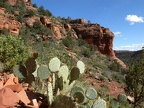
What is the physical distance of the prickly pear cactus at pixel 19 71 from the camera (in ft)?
21.4

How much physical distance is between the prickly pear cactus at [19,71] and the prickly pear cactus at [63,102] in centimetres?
177

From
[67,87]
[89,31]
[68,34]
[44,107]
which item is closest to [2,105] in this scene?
[44,107]

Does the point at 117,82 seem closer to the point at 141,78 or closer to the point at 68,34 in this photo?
the point at 68,34

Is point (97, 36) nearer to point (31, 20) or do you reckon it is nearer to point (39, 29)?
point (31, 20)

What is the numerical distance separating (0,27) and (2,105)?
2811cm

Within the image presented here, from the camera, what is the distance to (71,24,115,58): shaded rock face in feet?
181

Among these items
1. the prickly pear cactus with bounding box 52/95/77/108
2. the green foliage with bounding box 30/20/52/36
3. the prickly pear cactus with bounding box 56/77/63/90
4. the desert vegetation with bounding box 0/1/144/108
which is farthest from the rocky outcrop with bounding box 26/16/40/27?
the prickly pear cactus with bounding box 52/95/77/108

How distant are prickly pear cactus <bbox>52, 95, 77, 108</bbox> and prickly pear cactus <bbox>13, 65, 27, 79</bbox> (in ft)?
5.82

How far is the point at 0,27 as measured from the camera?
3152cm

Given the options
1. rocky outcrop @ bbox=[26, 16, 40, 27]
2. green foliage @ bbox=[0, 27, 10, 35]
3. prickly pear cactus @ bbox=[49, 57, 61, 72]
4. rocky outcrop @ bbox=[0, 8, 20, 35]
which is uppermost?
rocky outcrop @ bbox=[26, 16, 40, 27]

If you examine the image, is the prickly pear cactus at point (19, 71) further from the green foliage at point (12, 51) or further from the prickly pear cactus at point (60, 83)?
the green foliage at point (12, 51)

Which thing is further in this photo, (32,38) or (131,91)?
(32,38)

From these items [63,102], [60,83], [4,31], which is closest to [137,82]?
[60,83]

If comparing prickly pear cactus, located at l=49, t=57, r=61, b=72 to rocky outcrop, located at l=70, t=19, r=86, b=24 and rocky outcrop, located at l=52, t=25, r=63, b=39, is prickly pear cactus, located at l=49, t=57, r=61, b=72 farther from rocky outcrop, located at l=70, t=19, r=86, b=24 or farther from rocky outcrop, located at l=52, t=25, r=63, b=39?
rocky outcrop, located at l=70, t=19, r=86, b=24
